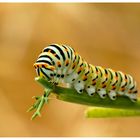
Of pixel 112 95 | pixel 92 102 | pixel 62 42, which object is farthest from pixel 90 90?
pixel 62 42

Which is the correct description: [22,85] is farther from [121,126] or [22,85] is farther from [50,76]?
[50,76]

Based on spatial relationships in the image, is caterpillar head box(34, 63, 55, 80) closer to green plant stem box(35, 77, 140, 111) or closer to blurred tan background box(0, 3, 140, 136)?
green plant stem box(35, 77, 140, 111)

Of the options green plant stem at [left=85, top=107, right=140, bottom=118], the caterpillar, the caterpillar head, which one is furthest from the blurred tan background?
green plant stem at [left=85, top=107, right=140, bottom=118]

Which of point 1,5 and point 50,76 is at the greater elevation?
point 1,5

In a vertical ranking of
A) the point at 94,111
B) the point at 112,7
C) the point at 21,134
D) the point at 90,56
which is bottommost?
the point at 21,134

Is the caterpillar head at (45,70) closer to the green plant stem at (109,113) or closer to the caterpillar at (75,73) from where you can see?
the caterpillar at (75,73)

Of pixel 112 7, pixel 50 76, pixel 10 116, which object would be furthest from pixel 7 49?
pixel 50 76
